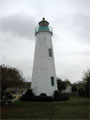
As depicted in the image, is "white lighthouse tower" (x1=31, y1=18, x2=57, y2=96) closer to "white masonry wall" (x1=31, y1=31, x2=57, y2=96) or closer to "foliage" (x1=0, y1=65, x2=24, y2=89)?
"white masonry wall" (x1=31, y1=31, x2=57, y2=96)

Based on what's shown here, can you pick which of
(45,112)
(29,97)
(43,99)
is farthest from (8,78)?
(45,112)

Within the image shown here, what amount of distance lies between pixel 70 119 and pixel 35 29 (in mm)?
19237

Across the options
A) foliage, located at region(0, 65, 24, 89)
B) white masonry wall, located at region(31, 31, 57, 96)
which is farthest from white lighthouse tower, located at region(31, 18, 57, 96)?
foliage, located at region(0, 65, 24, 89)

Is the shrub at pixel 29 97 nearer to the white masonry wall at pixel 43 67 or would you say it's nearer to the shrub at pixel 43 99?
the white masonry wall at pixel 43 67

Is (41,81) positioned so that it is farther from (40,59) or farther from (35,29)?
(35,29)

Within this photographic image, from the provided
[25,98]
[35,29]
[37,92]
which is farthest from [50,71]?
[35,29]

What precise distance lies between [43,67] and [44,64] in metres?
0.49

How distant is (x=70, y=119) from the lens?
1035cm

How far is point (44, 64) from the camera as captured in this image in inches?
961

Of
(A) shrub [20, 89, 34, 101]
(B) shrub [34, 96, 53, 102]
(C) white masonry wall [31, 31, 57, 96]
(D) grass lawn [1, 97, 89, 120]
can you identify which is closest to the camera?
(D) grass lawn [1, 97, 89, 120]

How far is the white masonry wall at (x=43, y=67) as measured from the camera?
23844 millimetres

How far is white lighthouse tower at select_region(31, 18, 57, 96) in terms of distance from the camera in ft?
78.3

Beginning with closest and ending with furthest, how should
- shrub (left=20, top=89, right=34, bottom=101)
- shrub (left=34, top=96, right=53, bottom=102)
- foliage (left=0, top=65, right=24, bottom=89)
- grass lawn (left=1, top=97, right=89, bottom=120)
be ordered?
grass lawn (left=1, top=97, right=89, bottom=120) → foliage (left=0, top=65, right=24, bottom=89) → shrub (left=34, top=96, right=53, bottom=102) → shrub (left=20, top=89, right=34, bottom=101)

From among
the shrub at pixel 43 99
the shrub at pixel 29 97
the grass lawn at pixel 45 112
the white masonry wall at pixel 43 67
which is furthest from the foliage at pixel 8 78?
the grass lawn at pixel 45 112
